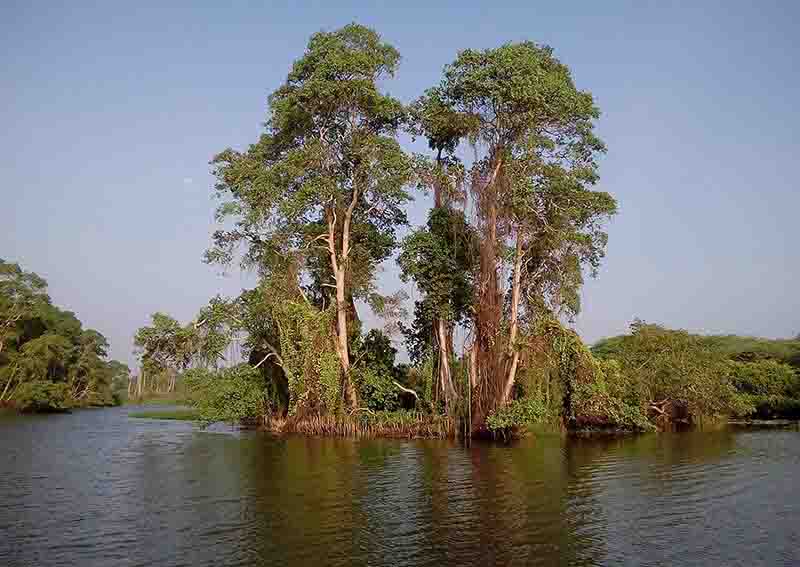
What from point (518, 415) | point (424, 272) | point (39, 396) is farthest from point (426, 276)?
point (39, 396)

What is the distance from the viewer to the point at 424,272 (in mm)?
33562

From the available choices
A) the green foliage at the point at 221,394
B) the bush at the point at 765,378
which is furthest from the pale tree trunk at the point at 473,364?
the bush at the point at 765,378

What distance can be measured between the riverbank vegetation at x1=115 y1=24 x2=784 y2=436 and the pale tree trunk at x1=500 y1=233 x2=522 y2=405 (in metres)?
0.10

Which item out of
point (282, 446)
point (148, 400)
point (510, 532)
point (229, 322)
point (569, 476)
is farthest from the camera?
point (148, 400)

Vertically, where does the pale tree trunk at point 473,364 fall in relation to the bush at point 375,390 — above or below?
above

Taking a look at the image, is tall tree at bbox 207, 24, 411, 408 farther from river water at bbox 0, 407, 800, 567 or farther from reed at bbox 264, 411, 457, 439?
river water at bbox 0, 407, 800, 567

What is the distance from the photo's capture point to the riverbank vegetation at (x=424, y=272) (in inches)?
1216

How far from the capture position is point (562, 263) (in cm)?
3275

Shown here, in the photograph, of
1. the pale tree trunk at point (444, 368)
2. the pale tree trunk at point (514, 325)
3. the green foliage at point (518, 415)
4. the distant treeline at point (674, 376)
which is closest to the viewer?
the green foliage at point (518, 415)

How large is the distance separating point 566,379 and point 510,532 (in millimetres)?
19345

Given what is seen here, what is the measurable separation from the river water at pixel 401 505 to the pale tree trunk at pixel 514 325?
3.07 metres

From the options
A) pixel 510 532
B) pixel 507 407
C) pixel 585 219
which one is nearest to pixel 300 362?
pixel 507 407

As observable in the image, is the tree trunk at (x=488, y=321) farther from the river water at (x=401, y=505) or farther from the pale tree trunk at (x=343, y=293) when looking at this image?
the pale tree trunk at (x=343, y=293)

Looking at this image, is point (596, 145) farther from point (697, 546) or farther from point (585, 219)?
point (697, 546)
